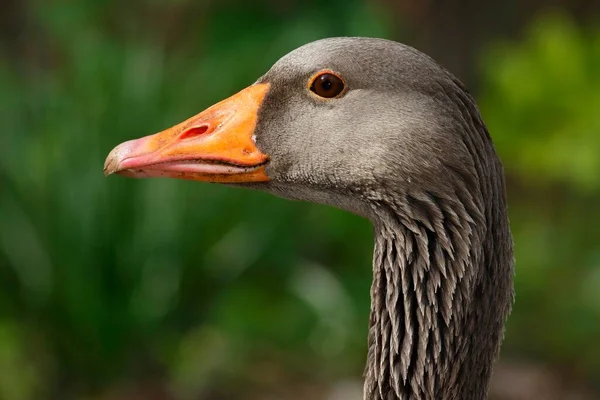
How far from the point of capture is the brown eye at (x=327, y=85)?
3.25 m

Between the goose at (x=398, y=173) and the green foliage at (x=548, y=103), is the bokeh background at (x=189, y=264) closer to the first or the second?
the green foliage at (x=548, y=103)

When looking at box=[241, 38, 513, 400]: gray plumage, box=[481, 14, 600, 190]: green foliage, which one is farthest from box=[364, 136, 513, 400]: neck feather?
box=[481, 14, 600, 190]: green foliage

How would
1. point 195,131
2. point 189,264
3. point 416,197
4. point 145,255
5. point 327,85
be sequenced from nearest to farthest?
1. point 416,197
2. point 327,85
3. point 195,131
4. point 145,255
5. point 189,264

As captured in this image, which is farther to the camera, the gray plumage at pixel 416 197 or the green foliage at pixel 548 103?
the green foliage at pixel 548 103

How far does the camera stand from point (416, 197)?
3.17 meters

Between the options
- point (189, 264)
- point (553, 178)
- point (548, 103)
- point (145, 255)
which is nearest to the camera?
point (145, 255)

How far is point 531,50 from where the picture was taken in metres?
9.18

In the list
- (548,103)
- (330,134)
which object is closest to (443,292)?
(330,134)

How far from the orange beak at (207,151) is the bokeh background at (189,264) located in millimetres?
3234

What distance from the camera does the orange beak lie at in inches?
130

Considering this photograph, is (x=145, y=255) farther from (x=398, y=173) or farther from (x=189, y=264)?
(x=398, y=173)

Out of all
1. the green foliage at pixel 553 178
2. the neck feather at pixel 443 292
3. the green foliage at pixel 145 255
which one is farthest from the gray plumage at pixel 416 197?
the green foliage at pixel 553 178

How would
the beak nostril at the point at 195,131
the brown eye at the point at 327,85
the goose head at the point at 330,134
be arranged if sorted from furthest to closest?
the beak nostril at the point at 195,131, the brown eye at the point at 327,85, the goose head at the point at 330,134

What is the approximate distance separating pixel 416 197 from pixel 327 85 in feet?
1.73
